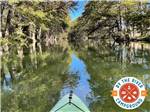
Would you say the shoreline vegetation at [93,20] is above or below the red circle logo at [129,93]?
above

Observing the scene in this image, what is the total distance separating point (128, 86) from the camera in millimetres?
3480

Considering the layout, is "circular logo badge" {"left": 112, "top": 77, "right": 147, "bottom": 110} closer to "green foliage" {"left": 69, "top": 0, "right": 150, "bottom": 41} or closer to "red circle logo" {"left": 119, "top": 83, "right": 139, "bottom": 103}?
"red circle logo" {"left": 119, "top": 83, "right": 139, "bottom": 103}

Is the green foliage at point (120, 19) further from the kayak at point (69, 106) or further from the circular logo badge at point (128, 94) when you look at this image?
the kayak at point (69, 106)

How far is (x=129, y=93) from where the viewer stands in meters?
3.60

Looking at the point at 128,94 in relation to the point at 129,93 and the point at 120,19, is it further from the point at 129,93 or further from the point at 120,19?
the point at 120,19

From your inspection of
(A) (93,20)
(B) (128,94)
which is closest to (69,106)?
(B) (128,94)

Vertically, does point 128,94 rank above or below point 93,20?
below

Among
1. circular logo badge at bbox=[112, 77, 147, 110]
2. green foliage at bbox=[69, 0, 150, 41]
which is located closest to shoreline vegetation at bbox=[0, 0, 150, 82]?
green foliage at bbox=[69, 0, 150, 41]

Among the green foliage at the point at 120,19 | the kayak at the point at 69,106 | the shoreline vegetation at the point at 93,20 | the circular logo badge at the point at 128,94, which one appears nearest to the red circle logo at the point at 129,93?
the circular logo badge at the point at 128,94

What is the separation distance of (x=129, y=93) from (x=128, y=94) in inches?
1.4

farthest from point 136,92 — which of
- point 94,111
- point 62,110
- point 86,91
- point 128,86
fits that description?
point 86,91

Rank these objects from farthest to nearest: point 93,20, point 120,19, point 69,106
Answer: point 120,19 < point 93,20 < point 69,106

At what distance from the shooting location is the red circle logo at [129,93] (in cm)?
349

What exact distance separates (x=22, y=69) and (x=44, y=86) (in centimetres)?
352
